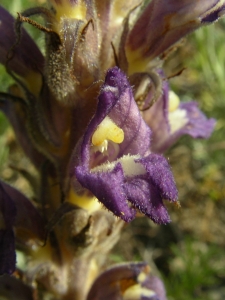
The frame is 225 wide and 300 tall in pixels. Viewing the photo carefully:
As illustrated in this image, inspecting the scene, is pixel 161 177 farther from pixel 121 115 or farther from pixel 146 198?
pixel 121 115

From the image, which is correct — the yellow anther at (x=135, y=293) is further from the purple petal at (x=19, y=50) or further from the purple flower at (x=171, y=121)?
the purple petal at (x=19, y=50)

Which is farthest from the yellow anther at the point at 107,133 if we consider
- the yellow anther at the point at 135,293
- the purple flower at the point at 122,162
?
the yellow anther at the point at 135,293

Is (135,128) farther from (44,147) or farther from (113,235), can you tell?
(113,235)

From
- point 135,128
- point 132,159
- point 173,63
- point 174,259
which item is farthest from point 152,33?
point 173,63

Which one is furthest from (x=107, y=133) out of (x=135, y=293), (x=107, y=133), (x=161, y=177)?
(x=135, y=293)

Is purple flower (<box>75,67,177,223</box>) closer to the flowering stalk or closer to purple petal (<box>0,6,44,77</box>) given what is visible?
the flowering stalk

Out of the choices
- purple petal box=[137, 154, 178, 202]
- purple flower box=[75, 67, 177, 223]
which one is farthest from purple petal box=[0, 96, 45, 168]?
purple petal box=[137, 154, 178, 202]

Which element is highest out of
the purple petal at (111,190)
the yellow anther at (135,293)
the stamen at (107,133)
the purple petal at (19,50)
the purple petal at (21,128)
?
the purple petal at (19,50)
